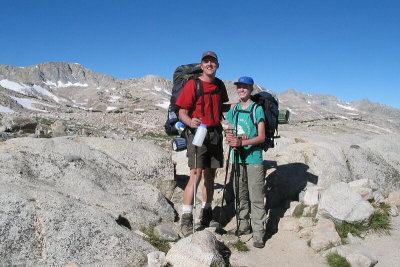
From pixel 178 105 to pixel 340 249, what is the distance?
4.86m

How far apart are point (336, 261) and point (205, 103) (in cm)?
446

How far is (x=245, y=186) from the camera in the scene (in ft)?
29.3

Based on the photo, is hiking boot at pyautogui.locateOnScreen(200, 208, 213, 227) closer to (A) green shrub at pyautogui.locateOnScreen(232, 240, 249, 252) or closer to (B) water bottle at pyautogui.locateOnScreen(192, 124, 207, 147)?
(A) green shrub at pyautogui.locateOnScreen(232, 240, 249, 252)

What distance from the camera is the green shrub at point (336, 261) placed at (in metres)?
7.36

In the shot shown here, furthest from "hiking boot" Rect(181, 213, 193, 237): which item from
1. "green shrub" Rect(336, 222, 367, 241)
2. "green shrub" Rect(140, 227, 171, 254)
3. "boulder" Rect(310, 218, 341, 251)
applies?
"green shrub" Rect(336, 222, 367, 241)

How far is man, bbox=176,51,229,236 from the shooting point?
807 cm

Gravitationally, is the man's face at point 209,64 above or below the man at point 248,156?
above

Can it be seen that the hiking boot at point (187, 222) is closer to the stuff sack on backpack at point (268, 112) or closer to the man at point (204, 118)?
the man at point (204, 118)

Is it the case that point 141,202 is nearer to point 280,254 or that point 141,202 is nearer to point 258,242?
point 258,242

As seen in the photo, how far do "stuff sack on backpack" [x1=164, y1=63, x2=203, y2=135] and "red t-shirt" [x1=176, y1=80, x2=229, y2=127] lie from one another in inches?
23.2

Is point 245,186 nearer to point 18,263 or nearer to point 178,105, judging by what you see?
point 178,105

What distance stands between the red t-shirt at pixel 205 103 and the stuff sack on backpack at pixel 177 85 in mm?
589

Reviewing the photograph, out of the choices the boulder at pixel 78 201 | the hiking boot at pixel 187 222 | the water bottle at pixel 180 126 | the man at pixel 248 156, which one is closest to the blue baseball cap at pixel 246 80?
the man at pixel 248 156

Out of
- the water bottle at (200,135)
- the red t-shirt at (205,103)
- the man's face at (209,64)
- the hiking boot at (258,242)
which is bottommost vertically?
the hiking boot at (258,242)
